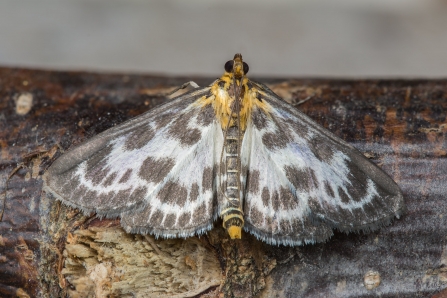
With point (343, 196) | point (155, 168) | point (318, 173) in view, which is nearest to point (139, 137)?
point (155, 168)

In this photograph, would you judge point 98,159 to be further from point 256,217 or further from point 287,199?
point 287,199

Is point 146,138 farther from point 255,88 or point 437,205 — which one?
point 437,205

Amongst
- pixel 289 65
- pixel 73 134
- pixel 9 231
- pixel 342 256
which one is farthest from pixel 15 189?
pixel 289 65

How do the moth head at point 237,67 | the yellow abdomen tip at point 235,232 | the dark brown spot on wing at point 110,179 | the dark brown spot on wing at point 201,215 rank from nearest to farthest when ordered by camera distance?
1. the yellow abdomen tip at point 235,232
2. the dark brown spot on wing at point 201,215
3. the dark brown spot on wing at point 110,179
4. the moth head at point 237,67

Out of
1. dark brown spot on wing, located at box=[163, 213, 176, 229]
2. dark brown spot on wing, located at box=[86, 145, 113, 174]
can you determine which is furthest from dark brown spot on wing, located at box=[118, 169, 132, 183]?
dark brown spot on wing, located at box=[163, 213, 176, 229]

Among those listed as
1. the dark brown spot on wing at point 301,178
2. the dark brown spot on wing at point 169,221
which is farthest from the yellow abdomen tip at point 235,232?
the dark brown spot on wing at point 301,178

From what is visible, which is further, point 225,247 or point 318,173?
point 318,173

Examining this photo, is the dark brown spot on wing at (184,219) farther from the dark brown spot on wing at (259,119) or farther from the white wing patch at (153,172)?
the dark brown spot on wing at (259,119)
